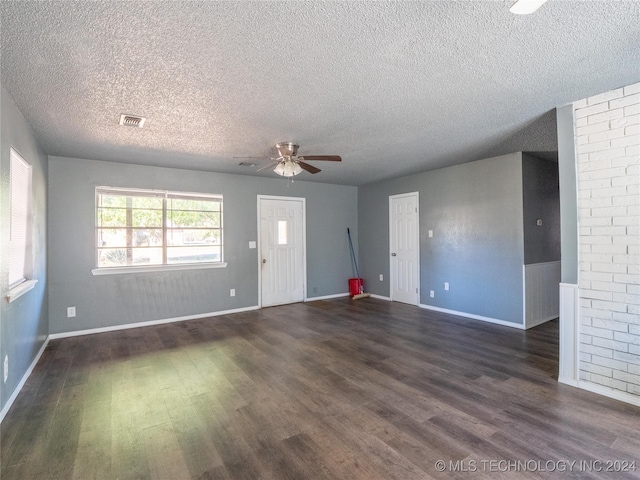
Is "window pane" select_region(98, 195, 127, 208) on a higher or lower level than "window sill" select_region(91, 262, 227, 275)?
higher

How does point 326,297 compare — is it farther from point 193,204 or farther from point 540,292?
point 540,292

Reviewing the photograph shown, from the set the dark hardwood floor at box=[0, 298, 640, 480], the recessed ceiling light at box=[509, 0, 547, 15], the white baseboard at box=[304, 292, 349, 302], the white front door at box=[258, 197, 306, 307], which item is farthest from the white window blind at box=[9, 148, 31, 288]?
the white baseboard at box=[304, 292, 349, 302]

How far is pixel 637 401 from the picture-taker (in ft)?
7.85

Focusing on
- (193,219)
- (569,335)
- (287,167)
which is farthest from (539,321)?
(193,219)

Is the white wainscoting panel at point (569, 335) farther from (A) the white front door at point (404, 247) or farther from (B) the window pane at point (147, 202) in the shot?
(B) the window pane at point (147, 202)

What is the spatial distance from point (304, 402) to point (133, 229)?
12.2ft

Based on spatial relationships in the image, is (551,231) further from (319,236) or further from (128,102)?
(128,102)

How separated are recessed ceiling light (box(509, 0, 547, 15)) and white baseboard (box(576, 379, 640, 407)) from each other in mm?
2848

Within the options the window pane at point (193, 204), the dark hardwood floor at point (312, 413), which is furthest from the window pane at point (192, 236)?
the dark hardwood floor at point (312, 413)

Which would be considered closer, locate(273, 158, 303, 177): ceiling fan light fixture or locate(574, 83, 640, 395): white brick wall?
locate(574, 83, 640, 395): white brick wall

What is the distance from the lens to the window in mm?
4520

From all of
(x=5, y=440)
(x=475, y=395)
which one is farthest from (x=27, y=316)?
(x=475, y=395)

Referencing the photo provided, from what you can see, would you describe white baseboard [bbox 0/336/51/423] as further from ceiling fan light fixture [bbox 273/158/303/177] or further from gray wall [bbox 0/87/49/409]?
ceiling fan light fixture [bbox 273/158/303/177]

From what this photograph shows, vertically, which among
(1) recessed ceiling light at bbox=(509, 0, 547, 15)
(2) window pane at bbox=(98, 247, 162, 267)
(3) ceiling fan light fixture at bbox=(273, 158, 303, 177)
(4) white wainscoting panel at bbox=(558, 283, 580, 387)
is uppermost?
(1) recessed ceiling light at bbox=(509, 0, 547, 15)
